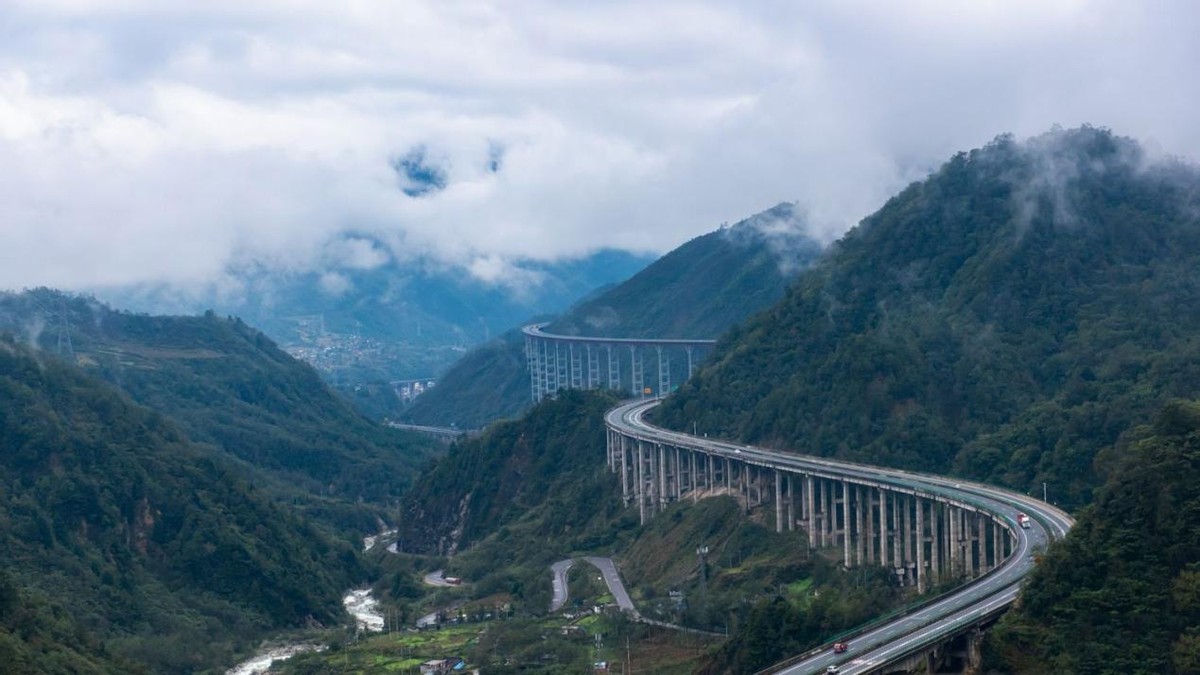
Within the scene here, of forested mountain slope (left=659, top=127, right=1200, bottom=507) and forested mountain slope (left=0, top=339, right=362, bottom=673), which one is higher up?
forested mountain slope (left=659, top=127, right=1200, bottom=507)

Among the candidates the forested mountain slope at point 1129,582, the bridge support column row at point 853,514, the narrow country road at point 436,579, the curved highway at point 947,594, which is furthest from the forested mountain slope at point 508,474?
the forested mountain slope at point 1129,582

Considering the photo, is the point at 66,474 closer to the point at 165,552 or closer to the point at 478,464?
the point at 165,552

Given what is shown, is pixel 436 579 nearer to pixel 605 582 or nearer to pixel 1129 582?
pixel 605 582

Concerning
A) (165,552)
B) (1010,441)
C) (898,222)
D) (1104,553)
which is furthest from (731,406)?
(1104,553)

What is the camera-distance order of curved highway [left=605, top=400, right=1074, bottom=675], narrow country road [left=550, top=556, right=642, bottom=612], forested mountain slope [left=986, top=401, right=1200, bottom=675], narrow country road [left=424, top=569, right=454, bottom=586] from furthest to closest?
narrow country road [left=424, top=569, right=454, bottom=586], narrow country road [left=550, top=556, right=642, bottom=612], curved highway [left=605, top=400, right=1074, bottom=675], forested mountain slope [left=986, top=401, right=1200, bottom=675]

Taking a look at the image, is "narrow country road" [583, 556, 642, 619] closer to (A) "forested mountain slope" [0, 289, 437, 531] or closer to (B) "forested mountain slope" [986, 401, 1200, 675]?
(B) "forested mountain slope" [986, 401, 1200, 675]

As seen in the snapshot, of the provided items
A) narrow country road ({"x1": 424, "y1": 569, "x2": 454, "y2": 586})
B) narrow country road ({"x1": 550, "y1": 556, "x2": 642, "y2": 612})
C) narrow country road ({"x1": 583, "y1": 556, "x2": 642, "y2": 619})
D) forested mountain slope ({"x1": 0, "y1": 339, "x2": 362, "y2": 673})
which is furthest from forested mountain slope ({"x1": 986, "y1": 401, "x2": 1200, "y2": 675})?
narrow country road ({"x1": 424, "y1": 569, "x2": 454, "y2": 586})
